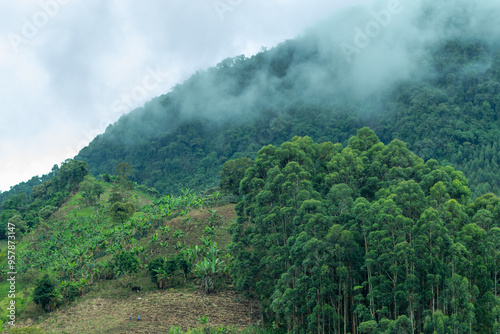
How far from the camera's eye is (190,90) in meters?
140

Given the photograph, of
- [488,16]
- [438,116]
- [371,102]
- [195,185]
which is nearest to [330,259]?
[438,116]

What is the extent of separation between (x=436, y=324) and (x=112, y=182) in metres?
70.4

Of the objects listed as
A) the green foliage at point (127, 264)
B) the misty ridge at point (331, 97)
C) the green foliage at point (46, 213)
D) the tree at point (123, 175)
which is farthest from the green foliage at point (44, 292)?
the misty ridge at point (331, 97)

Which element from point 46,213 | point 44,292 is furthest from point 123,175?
point 44,292

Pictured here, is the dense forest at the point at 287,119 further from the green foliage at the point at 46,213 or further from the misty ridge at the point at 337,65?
the green foliage at the point at 46,213

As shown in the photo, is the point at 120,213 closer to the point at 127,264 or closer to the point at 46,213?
the point at 46,213

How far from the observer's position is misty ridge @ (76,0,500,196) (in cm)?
9144

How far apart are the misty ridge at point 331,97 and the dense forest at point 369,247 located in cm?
4855

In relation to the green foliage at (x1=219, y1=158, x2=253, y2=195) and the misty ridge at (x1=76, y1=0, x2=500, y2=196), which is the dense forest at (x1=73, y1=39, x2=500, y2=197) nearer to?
the misty ridge at (x1=76, y1=0, x2=500, y2=196)

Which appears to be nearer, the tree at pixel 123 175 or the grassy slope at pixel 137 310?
the grassy slope at pixel 137 310

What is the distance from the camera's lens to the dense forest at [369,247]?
23.2 meters

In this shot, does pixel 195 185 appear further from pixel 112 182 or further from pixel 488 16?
pixel 488 16

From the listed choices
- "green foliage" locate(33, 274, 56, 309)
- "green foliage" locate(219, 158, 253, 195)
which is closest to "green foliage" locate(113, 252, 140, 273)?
"green foliage" locate(33, 274, 56, 309)

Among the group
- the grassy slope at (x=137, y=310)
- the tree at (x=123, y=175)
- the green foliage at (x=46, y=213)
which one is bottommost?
the grassy slope at (x=137, y=310)
